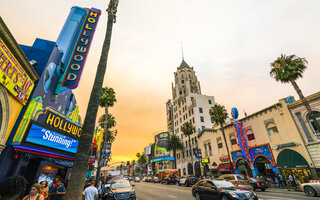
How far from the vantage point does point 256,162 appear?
25.8 metres

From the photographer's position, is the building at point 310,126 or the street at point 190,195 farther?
the building at point 310,126

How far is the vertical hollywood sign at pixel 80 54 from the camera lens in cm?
1214

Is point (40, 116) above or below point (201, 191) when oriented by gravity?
above

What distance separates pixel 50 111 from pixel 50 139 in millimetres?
2048

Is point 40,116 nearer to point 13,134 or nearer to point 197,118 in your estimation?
point 13,134

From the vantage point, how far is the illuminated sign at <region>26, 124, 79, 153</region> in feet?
29.0

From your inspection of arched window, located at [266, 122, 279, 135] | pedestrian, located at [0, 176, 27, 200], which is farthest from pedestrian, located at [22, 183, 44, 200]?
arched window, located at [266, 122, 279, 135]

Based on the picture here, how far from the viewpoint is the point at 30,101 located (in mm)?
8977

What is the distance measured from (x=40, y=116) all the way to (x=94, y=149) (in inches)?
540

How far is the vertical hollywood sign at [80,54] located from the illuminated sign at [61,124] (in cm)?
262

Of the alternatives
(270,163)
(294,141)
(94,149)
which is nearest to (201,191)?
(94,149)

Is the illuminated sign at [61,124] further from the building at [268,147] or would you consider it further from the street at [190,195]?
the building at [268,147]

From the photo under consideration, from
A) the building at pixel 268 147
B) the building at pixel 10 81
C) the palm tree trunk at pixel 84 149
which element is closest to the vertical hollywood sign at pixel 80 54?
the building at pixel 10 81

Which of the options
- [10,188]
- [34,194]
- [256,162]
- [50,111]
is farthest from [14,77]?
[256,162]
